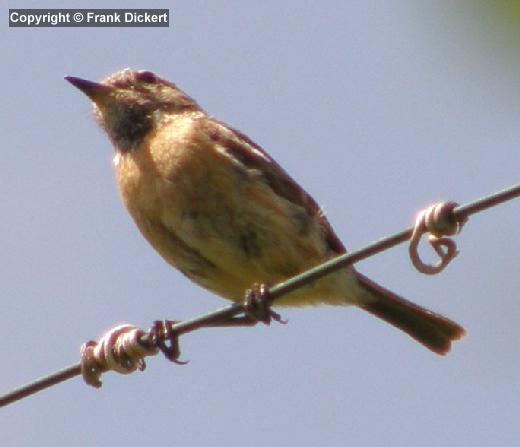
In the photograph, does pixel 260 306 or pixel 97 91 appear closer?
pixel 260 306

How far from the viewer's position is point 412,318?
9.00 m

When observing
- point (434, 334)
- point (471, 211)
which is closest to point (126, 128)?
point (434, 334)

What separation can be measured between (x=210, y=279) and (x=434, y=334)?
1.87 meters

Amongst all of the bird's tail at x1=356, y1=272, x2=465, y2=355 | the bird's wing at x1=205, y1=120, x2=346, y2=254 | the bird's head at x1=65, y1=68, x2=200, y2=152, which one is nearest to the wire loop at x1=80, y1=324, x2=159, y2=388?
the bird's wing at x1=205, y1=120, x2=346, y2=254

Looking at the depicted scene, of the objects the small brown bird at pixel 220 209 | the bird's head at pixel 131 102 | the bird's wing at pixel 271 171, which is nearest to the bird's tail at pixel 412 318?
the small brown bird at pixel 220 209

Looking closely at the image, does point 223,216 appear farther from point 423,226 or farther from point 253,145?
point 423,226

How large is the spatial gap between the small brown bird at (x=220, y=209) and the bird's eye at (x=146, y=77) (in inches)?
22.5

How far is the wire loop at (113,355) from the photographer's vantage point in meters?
5.97

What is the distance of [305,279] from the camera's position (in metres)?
5.00

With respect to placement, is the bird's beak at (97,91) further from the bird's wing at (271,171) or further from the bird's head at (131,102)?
the bird's wing at (271,171)

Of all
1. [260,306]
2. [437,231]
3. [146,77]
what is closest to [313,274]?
[437,231]

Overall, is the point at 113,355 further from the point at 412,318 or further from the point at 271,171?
the point at 412,318

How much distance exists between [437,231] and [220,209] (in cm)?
285

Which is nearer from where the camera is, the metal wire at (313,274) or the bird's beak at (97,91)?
the metal wire at (313,274)
